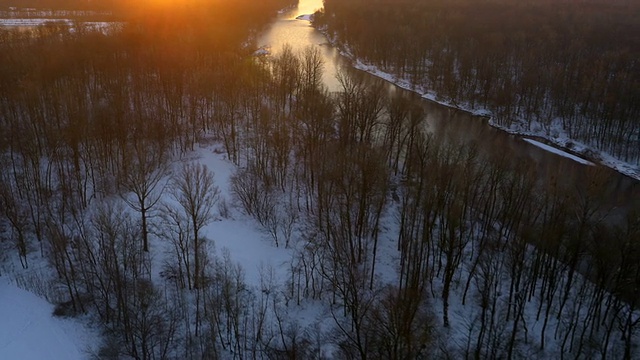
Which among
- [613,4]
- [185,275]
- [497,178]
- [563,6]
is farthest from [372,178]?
[613,4]

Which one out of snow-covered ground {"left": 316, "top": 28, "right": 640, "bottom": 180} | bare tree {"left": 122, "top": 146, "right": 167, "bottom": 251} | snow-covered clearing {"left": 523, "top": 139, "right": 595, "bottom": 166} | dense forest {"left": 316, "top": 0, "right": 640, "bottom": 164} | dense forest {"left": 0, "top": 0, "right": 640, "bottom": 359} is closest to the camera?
dense forest {"left": 0, "top": 0, "right": 640, "bottom": 359}

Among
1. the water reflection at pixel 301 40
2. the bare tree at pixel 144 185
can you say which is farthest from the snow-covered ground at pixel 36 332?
the water reflection at pixel 301 40

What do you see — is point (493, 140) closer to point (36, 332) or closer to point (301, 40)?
point (36, 332)

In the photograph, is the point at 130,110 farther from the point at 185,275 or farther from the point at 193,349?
the point at 193,349

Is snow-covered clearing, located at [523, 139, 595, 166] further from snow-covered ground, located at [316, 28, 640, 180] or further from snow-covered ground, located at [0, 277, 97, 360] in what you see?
snow-covered ground, located at [0, 277, 97, 360]

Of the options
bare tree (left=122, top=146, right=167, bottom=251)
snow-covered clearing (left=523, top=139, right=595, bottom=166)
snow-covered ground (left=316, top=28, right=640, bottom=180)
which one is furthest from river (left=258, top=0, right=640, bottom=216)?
bare tree (left=122, top=146, right=167, bottom=251)
